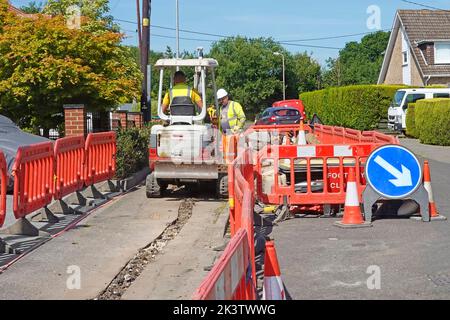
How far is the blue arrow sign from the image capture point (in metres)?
10.1

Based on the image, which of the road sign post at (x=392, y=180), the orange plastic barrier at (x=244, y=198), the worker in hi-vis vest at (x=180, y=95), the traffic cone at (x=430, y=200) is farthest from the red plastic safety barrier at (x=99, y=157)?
the traffic cone at (x=430, y=200)

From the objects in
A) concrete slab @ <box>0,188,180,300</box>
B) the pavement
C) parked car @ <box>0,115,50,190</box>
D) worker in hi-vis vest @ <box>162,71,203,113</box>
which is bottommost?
concrete slab @ <box>0,188,180,300</box>

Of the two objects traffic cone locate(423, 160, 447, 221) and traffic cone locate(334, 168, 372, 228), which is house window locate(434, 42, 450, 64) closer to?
traffic cone locate(423, 160, 447, 221)

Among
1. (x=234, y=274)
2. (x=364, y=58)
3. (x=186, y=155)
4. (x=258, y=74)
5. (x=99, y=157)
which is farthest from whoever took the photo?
(x=364, y=58)

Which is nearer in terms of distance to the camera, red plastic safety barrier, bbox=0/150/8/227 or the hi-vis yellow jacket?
red plastic safety barrier, bbox=0/150/8/227

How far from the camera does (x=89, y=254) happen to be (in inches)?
336

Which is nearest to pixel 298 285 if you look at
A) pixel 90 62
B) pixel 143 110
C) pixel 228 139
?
pixel 228 139

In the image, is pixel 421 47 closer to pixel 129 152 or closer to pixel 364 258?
pixel 129 152

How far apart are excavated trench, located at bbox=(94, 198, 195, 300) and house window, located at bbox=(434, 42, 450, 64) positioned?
125ft

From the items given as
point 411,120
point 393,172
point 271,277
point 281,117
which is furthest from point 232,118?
point 411,120

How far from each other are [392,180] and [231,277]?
6418 millimetres

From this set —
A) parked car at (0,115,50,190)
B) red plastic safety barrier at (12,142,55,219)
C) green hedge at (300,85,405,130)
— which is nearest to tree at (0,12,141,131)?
parked car at (0,115,50,190)
